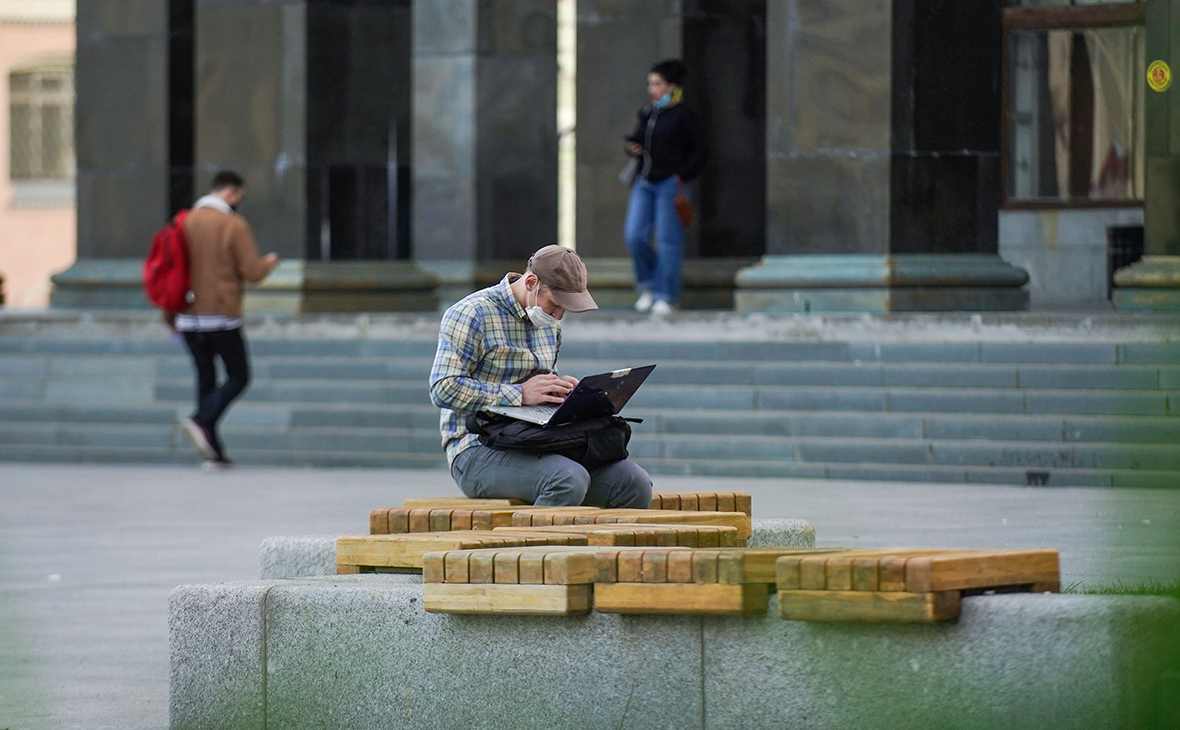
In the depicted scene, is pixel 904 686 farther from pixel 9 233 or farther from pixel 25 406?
pixel 9 233

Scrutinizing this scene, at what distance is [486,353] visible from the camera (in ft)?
21.9

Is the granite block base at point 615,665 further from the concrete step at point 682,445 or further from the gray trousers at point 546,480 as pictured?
the concrete step at point 682,445

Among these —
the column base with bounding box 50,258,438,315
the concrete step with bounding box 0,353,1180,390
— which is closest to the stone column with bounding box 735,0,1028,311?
the concrete step with bounding box 0,353,1180,390

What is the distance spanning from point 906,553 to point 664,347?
31.7 ft

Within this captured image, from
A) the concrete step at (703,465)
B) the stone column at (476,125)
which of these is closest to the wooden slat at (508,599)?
the concrete step at (703,465)

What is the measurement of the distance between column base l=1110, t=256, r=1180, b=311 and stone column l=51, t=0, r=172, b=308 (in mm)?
8928

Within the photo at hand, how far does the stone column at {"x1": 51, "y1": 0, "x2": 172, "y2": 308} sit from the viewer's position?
18734 millimetres

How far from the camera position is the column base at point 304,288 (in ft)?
56.7

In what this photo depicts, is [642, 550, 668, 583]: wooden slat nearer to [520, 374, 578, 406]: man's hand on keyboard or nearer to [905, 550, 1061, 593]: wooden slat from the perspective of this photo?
[905, 550, 1061, 593]: wooden slat

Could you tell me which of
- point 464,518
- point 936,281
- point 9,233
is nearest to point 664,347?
point 936,281

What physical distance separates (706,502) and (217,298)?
25.4ft

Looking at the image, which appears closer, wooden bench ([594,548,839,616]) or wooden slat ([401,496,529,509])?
wooden bench ([594,548,839,616])

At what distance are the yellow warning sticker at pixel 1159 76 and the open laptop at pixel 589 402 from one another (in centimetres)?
882

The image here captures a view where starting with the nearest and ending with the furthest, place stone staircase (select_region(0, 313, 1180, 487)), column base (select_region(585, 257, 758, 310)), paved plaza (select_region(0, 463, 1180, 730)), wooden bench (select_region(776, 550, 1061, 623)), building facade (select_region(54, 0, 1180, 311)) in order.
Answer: wooden bench (select_region(776, 550, 1061, 623)) → paved plaza (select_region(0, 463, 1180, 730)) → stone staircase (select_region(0, 313, 1180, 487)) → building facade (select_region(54, 0, 1180, 311)) → column base (select_region(585, 257, 758, 310))
